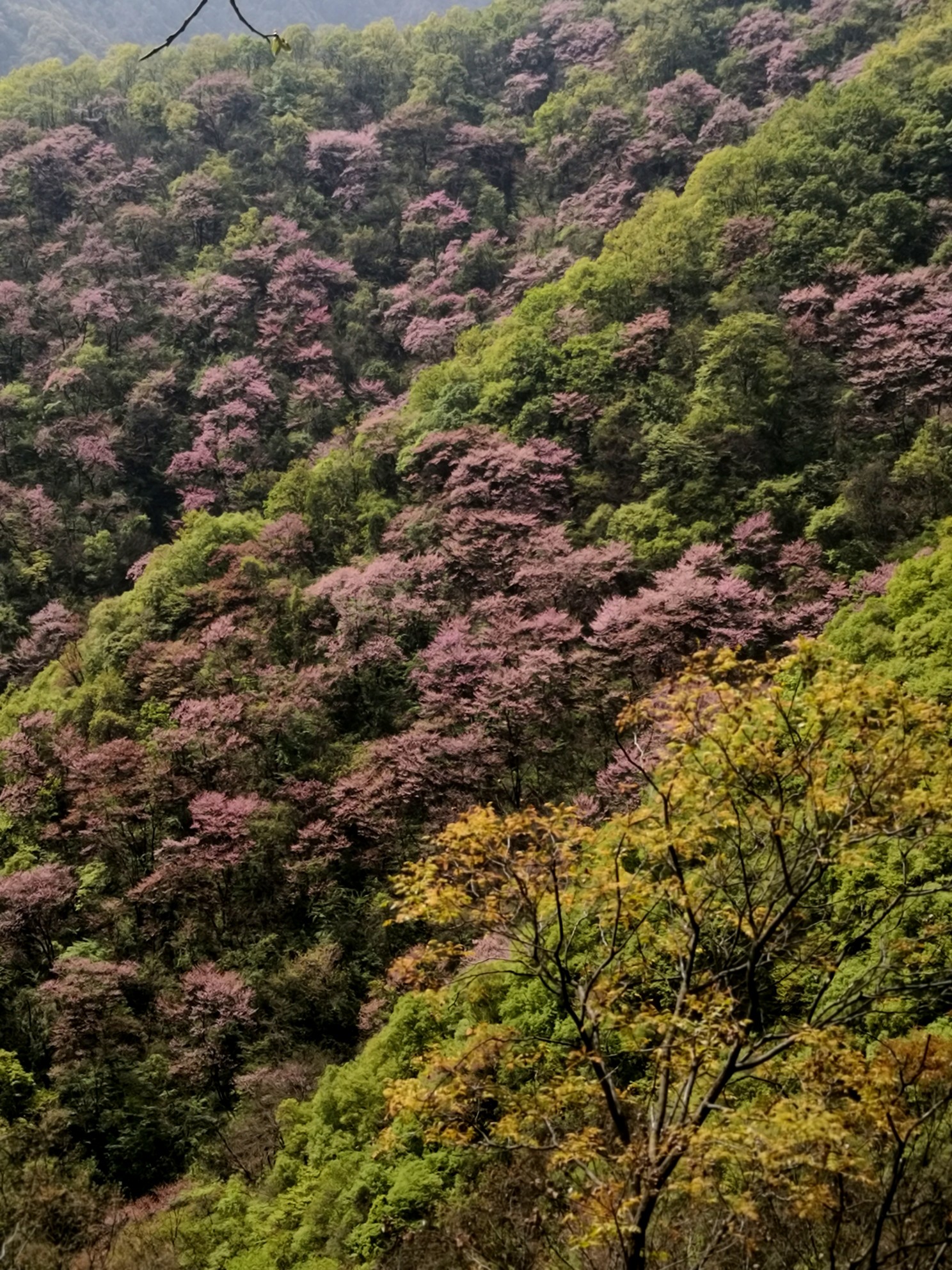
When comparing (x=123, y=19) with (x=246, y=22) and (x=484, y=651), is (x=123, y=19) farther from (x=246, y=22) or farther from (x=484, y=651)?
(x=246, y=22)

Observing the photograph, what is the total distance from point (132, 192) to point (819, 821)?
39972 mm

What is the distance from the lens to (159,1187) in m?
12.2

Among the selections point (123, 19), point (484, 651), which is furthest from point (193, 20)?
point (123, 19)

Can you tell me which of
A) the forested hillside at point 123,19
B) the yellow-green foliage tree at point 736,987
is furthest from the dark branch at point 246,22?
the forested hillside at point 123,19

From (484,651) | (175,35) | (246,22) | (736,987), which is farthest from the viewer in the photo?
(484,651)

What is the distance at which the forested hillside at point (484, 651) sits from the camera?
493cm

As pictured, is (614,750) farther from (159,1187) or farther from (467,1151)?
(159,1187)

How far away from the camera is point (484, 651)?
1644cm

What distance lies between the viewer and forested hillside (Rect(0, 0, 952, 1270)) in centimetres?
493

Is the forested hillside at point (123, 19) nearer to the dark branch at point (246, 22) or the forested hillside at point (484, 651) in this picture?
the forested hillside at point (484, 651)

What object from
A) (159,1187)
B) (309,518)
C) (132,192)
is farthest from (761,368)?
(132,192)

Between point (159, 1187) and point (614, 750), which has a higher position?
point (614, 750)

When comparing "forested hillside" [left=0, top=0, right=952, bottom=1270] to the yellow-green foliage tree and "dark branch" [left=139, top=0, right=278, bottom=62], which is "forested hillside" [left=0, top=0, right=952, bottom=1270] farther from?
"dark branch" [left=139, top=0, right=278, bottom=62]

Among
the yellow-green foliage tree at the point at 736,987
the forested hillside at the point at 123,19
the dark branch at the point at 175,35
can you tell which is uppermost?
the forested hillside at the point at 123,19
